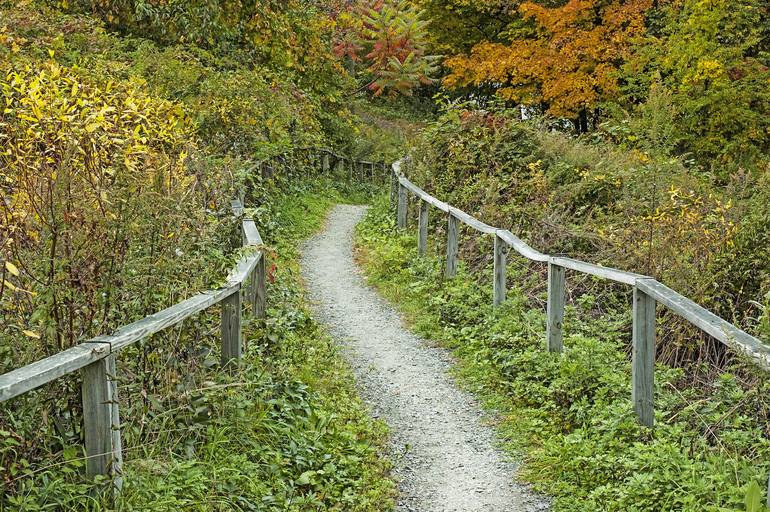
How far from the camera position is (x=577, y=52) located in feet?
66.2

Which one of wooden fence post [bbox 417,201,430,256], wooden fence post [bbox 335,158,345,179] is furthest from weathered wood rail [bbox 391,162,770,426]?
wooden fence post [bbox 335,158,345,179]

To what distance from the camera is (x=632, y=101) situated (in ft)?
68.4

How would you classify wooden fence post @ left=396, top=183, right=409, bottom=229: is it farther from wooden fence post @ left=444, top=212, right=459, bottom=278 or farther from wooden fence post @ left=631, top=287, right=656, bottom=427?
wooden fence post @ left=631, top=287, right=656, bottom=427

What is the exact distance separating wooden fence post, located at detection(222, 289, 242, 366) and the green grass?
83 millimetres

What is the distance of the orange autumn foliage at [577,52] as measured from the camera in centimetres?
2003

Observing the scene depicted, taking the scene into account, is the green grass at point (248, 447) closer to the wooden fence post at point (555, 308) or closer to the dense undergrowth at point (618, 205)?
the wooden fence post at point (555, 308)

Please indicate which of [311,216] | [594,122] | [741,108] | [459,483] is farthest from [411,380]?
[594,122]

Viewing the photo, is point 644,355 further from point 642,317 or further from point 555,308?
point 555,308

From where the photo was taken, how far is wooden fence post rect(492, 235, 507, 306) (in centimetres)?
833

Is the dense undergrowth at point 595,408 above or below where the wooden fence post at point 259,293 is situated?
below

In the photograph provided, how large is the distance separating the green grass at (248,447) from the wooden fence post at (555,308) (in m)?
1.84

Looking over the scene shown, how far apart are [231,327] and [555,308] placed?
2.95 meters

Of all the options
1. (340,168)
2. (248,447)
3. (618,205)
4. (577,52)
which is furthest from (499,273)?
(340,168)

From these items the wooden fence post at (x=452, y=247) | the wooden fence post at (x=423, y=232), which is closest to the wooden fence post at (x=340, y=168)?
the wooden fence post at (x=423, y=232)
